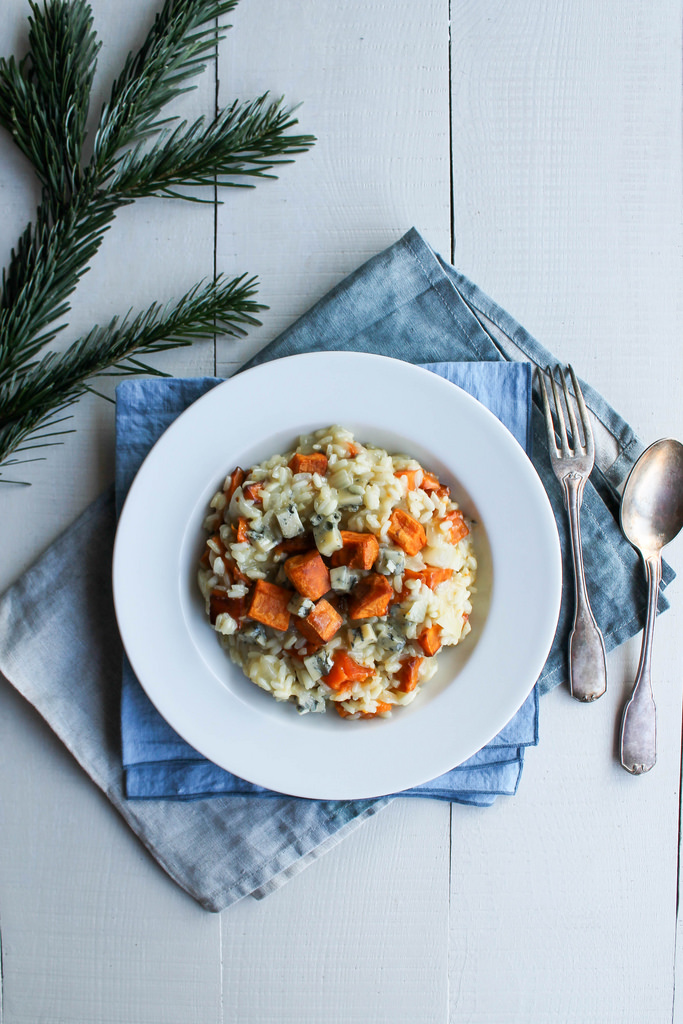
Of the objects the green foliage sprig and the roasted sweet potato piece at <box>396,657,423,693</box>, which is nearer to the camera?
the roasted sweet potato piece at <box>396,657,423,693</box>

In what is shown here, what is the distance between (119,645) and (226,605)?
578 millimetres

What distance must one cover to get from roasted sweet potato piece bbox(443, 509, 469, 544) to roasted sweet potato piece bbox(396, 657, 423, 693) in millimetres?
364

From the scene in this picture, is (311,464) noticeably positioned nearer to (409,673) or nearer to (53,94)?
(409,673)

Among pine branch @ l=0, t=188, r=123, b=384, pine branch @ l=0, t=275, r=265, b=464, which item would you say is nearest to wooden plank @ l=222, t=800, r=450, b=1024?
pine branch @ l=0, t=275, r=265, b=464

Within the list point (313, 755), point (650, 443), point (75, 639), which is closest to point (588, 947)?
point (313, 755)

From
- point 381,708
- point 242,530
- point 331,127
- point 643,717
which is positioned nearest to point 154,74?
point 331,127

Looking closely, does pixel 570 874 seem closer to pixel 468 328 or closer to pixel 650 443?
pixel 650 443

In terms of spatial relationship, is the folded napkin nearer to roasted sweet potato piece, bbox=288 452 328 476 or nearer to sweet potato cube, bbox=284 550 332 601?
roasted sweet potato piece, bbox=288 452 328 476

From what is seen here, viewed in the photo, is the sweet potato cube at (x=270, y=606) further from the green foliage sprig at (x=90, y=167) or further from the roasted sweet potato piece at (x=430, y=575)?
the green foliage sprig at (x=90, y=167)

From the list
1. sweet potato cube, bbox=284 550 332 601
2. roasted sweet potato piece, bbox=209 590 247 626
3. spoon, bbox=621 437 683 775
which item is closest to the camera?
sweet potato cube, bbox=284 550 332 601

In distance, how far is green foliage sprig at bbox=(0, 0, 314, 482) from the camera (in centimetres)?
231

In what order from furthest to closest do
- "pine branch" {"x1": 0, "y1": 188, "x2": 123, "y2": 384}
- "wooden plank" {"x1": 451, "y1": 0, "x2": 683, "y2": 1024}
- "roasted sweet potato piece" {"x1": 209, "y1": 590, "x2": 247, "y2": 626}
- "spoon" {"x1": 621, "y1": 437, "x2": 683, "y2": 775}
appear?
"wooden plank" {"x1": 451, "y1": 0, "x2": 683, "y2": 1024} → "spoon" {"x1": 621, "y1": 437, "x2": 683, "y2": 775} → "pine branch" {"x1": 0, "y1": 188, "x2": 123, "y2": 384} → "roasted sweet potato piece" {"x1": 209, "y1": 590, "x2": 247, "y2": 626}

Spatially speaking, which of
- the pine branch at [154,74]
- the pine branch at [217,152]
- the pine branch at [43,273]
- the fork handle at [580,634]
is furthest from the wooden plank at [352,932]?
the pine branch at [154,74]

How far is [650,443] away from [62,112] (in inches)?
87.9
